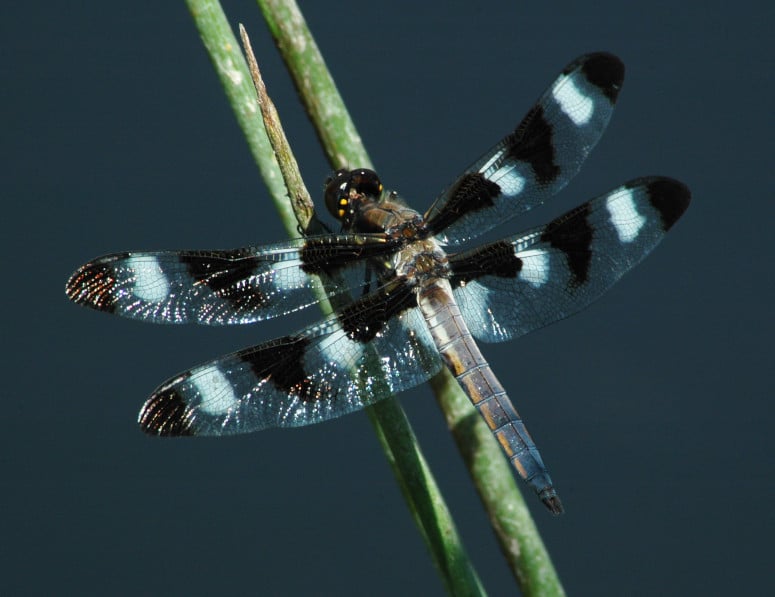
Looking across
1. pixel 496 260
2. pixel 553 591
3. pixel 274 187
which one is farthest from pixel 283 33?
pixel 553 591

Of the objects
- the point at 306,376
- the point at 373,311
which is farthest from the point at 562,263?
the point at 306,376

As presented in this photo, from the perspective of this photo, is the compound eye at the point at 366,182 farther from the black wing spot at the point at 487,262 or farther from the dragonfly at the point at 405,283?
the black wing spot at the point at 487,262

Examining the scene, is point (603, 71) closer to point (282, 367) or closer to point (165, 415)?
point (282, 367)

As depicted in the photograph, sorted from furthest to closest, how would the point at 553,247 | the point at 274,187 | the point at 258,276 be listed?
1. the point at 553,247
2. the point at 258,276
3. the point at 274,187

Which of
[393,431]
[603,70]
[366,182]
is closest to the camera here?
[393,431]

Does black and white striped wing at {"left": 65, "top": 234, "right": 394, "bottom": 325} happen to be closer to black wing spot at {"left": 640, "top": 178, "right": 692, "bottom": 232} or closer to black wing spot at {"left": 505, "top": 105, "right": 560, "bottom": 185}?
black wing spot at {"left": 505, "top": 105, "right": 560, "bottom": 185}

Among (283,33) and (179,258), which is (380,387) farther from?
(283,33)
